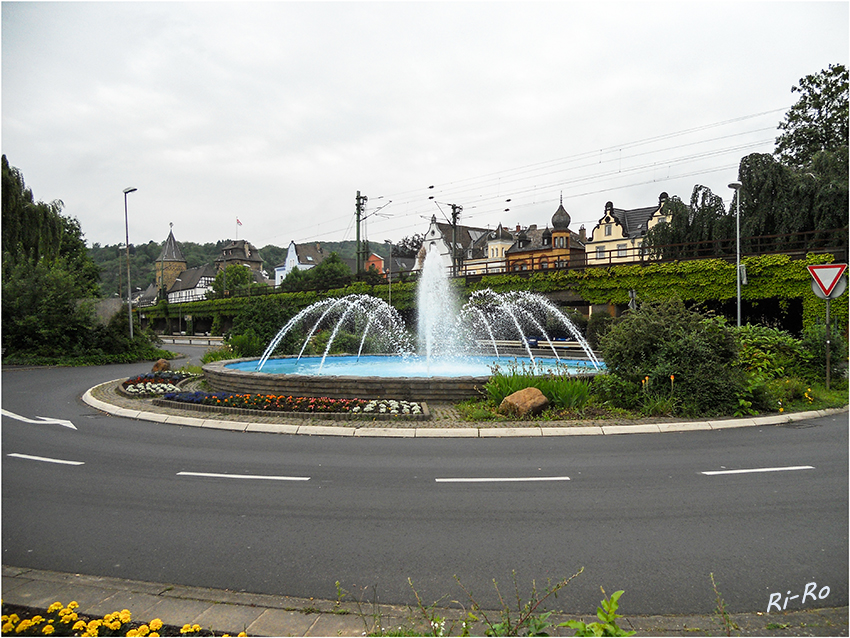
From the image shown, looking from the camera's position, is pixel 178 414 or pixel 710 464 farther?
pixel 178 414

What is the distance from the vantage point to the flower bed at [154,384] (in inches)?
615

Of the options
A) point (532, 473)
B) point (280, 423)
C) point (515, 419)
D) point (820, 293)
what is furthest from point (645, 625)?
point (820, 293)

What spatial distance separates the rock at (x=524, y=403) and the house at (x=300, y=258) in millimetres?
109620

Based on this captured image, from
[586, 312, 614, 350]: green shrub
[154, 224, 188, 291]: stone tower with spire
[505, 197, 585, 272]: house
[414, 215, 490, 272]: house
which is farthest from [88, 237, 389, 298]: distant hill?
[586, 312, 614, 350]: green shrub

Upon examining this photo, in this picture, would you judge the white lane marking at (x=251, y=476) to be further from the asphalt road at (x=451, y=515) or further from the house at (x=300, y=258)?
the house at (x=300, y=258)

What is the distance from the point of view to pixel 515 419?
11.6 m

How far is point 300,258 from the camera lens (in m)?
119

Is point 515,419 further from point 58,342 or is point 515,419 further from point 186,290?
point 186,290

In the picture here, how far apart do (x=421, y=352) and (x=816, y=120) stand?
36.2 metres

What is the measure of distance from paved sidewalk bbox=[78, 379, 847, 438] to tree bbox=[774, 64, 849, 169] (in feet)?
120

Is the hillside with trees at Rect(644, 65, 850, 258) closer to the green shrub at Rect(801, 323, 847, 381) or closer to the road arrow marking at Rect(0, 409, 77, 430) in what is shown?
the green shrub at Rect(801, 323, 847, 381)

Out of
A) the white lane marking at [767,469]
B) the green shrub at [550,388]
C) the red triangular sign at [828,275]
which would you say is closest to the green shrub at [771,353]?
the red triangular sign at [828,275]

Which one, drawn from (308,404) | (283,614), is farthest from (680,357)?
(283,614)

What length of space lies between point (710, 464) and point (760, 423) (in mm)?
4021
